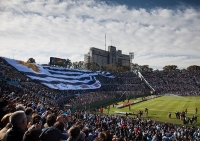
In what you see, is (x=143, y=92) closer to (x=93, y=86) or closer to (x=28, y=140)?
(x=93, y=86)

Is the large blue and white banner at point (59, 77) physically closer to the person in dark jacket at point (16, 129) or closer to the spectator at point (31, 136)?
the person in dark jacket at point (16, 129)

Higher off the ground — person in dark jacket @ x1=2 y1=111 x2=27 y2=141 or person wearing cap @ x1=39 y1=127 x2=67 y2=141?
person in dark jacket @ x1=2 y1=111 x2=27 y2=141

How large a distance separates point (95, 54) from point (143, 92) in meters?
108

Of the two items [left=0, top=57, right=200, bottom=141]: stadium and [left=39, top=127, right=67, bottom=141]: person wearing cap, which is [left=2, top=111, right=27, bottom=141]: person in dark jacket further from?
[left=39, top=127, right=67, bottom=141]: person wearing cap

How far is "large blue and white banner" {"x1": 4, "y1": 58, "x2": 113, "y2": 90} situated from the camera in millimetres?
46000

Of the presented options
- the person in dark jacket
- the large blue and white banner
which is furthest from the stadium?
the person in dark jacket

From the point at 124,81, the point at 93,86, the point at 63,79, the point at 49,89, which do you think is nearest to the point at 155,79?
the point at 124,81

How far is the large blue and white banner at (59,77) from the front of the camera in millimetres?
46000

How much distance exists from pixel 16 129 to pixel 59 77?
170 feet

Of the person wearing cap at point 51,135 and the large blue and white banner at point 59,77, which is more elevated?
the large blue and white banner at point 59,77

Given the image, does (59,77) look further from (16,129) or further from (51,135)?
(16,129)

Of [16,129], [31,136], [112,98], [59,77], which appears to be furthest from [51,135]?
[112,98]

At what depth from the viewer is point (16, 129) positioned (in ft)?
14.0

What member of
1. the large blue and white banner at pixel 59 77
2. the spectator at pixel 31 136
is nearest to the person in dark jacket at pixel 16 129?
the spectator at pixel 31 136
